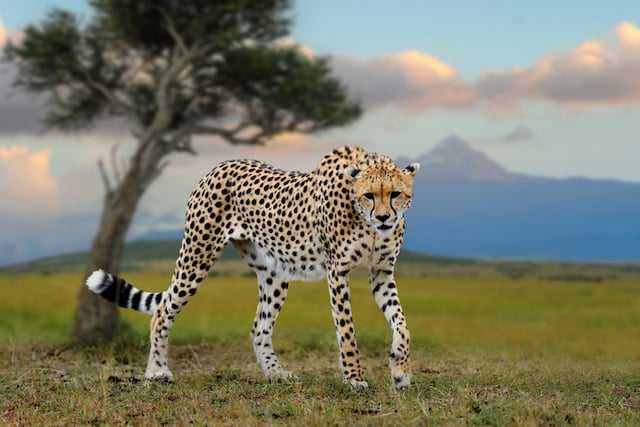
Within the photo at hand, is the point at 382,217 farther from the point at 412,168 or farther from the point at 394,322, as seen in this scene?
the point at 394,322

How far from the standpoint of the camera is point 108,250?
41.0 ft

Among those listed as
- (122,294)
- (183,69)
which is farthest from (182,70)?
(122,294)

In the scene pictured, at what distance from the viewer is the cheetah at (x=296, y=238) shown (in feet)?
18.7

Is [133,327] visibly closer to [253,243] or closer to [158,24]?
[158,24]

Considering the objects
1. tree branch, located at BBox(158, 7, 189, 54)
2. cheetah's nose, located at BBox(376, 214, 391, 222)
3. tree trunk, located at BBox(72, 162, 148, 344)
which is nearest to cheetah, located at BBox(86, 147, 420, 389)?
cheetah's nose, located at BBox(376, 214, 391, 222)

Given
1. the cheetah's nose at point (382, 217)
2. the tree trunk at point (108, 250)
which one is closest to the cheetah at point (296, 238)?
the cheetah's nose at point (382, 217)

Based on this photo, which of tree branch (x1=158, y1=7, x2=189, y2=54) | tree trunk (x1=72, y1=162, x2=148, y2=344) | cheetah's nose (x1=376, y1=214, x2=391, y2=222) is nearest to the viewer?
cheetah's nose (x1=376, y1=214, x2=391, y2=222)

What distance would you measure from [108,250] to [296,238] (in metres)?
6.80

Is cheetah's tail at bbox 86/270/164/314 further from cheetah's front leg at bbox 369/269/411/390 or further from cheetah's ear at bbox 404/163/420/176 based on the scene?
cheetah's ear at bbox 404/163/420/176

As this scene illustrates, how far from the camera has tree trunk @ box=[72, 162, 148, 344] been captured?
12422 millimetres

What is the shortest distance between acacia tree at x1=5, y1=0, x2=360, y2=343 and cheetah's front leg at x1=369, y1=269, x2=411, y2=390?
7.98 m

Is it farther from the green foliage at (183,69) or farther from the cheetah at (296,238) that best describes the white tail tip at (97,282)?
the green foliage at (183,69)

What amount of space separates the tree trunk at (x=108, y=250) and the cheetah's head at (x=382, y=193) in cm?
756

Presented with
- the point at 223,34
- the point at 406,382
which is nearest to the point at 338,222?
the point at 406,382
